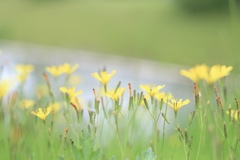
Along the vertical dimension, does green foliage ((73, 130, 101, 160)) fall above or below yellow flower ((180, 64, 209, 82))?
below

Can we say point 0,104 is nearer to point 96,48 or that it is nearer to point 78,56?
point 78,56

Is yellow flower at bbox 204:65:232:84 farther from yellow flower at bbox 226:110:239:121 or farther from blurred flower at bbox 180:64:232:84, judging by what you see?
yellow flower at bbox 226:110:239:121

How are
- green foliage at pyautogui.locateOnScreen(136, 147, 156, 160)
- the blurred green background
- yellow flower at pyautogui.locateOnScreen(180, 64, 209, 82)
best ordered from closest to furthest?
→ green foliage at pyautogui.locateOnScreen(136, 147, 156, 160) → yellow flower at pyautogui.locateOnScreen(180, 64, 209, 82) → the blurred green background

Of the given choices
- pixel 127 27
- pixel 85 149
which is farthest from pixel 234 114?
pixel 127 27

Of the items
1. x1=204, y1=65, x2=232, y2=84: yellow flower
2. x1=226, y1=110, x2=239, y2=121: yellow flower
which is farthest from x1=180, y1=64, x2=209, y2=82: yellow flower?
x1=226, y1=110, x2=239, y2=121: yellow flower

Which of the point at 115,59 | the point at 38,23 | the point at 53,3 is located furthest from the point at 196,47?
the point at 53,3

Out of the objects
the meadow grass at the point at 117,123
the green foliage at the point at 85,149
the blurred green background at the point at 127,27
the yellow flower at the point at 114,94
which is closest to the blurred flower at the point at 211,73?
the meadow grass at the point at 117,123

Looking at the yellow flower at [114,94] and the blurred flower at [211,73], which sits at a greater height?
the blurred flower at [211,73]

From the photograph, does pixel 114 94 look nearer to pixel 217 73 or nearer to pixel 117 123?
pixel 117 123

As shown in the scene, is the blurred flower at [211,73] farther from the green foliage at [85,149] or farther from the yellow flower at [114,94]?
the green foliage at [85,149]
